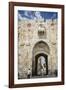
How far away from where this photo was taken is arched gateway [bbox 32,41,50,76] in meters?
2.14

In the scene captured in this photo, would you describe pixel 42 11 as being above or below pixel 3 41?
above

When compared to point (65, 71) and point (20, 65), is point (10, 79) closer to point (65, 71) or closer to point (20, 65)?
point (20, 65)

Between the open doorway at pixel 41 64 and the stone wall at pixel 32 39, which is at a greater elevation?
the stone wall at pixel 32 39

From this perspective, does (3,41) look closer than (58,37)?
Yes

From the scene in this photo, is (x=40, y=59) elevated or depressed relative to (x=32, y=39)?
depressed

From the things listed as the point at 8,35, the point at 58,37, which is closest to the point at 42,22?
the point at 58,37

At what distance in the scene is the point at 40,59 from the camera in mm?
2168

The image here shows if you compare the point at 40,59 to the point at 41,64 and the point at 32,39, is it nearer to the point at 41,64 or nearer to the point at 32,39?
the point at 41,64

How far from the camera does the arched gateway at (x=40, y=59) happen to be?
7.04 ft

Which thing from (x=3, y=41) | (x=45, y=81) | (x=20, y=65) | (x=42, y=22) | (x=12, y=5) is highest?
(x=12, y=5)

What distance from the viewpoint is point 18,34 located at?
2.10m

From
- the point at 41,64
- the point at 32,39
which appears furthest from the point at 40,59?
the point at 32,39

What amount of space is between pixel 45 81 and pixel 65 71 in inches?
9.5

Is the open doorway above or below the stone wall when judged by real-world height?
below
